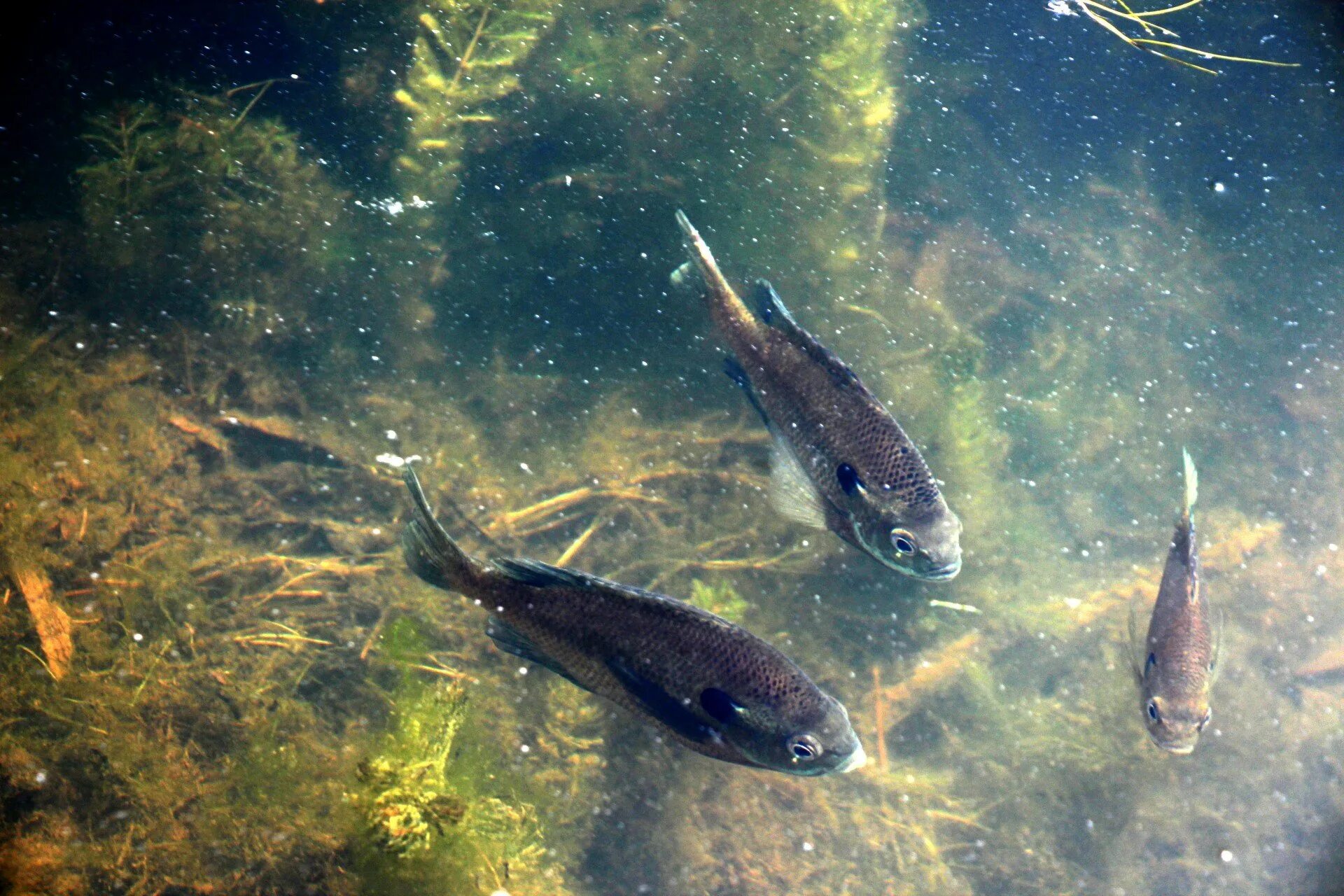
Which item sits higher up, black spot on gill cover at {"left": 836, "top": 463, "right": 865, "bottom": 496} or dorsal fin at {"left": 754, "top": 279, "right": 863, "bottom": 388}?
dorsal fin at {"left": 754, "top": 279, "right": 863, "bottom": 388}

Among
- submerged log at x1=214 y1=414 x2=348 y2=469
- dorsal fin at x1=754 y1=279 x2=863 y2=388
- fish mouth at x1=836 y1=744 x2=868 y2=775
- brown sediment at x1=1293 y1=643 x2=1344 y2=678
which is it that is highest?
dorsal fin at x1=754 y1=279 x2=863 y2=388

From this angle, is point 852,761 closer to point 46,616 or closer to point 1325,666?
point 46,616

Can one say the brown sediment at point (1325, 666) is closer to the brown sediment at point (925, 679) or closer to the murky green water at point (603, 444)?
the murky green water at point (603, 444)

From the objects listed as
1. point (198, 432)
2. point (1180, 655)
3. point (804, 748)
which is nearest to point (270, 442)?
point (198, 432)

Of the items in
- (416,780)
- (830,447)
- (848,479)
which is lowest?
(416,780)

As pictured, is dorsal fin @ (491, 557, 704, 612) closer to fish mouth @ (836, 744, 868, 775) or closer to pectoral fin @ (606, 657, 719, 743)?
pectoral fin @ (606, 657, 719, 743)

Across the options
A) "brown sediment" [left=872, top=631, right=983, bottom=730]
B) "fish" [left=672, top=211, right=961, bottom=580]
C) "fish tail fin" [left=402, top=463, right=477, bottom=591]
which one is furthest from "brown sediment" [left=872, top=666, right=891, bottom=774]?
"fish tail fin" [left=402, top=463, right=477, bottom=591]
